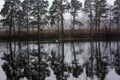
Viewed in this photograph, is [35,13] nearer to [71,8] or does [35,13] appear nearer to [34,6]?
[34,6]

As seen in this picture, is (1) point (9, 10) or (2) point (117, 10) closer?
(1) point (9, 10)

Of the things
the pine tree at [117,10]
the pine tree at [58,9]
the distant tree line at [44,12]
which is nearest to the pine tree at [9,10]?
the distant tree line at [44,12]

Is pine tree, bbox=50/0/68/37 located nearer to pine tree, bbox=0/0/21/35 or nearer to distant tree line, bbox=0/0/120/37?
distant tree line, bbox=0/0/120/37

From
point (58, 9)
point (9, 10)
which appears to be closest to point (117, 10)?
point (58, 9)

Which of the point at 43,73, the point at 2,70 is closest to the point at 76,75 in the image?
the point at 43,73

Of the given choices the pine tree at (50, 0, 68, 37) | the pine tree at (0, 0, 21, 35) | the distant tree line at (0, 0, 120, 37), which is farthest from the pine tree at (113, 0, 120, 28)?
the pine tree at (0, 0, 21, 35)

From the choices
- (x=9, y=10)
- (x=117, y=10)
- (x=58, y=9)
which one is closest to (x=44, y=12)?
(x=58, y=9)

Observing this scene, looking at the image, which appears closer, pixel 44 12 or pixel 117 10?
pixel 44 12

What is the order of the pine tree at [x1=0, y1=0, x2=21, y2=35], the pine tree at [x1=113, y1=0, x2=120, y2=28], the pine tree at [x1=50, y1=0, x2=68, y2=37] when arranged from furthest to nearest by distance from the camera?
the pine tree at [x1=113, y1=0, x2=120, y2=28], the pine tree at [x1=0, y1=0, x2=21, y2=35], the pine tree at [x1=50, y1=0, x2=68, y2=37]

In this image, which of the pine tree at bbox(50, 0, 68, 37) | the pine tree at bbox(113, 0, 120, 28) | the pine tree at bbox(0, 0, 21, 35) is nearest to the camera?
the pine tree at bbox(50, 0, 68, 37)

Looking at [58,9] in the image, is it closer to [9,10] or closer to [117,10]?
[9,10]

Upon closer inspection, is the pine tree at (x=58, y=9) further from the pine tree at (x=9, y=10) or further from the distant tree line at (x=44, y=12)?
the pine tree at (x=9, y=10)

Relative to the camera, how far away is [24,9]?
67.2m

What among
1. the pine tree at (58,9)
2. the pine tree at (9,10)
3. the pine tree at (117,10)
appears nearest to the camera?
Answer: the pine tree at (58,9)
